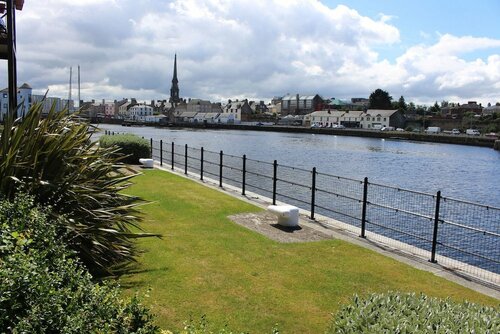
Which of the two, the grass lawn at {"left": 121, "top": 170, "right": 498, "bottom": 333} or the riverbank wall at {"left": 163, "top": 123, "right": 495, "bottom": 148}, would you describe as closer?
the grass lawn at {"left": 121, "top": 170, "right": 498, "bottom": 333}

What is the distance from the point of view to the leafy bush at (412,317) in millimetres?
2830

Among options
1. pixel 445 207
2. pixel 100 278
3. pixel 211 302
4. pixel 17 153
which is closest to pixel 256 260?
pixel 211 302

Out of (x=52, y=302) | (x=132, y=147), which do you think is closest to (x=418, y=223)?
(x=132, y=147)

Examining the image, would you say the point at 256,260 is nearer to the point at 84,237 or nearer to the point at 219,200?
the point at 84,237

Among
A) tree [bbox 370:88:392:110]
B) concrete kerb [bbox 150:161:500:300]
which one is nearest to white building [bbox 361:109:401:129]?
tree [bbox 370:88:392:110]

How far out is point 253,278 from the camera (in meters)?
6.43

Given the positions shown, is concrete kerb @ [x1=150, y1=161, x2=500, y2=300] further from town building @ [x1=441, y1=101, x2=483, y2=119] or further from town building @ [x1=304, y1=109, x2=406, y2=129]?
town building @ [x1=441, y1=101, x2=483, y2=119]

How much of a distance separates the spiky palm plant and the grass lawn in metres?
0.52

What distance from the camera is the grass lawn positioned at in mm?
5266

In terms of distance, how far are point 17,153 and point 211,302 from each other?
308 cm

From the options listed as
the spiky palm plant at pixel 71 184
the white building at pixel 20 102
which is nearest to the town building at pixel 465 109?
the white building at pixel 20 102

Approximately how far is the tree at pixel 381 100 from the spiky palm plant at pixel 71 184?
159730mm

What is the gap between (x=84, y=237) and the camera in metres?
5.82

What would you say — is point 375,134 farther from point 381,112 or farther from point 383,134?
point 381,112
